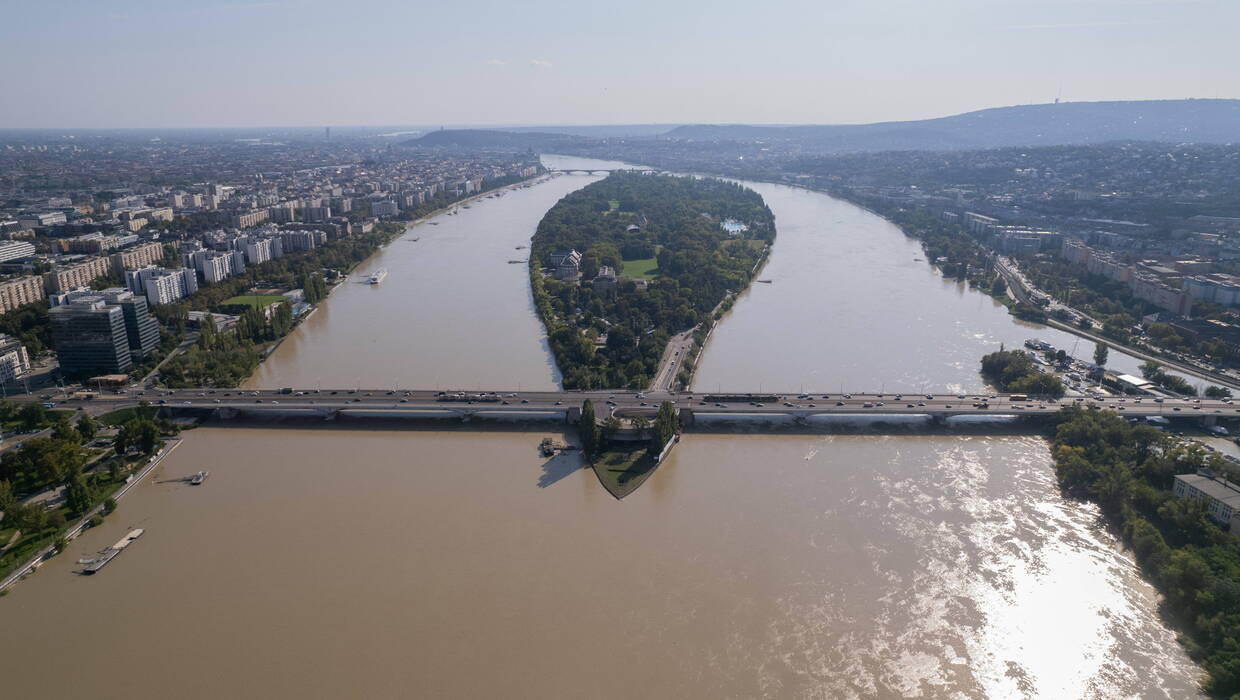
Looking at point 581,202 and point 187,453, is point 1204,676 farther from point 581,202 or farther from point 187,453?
point 581,202

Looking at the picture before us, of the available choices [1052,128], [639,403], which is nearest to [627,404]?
[639,403]

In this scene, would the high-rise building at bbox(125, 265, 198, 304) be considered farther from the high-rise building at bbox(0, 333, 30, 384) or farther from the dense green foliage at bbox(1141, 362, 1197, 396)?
the dense green foliage at bbox(1141, 362, 1197, 396)

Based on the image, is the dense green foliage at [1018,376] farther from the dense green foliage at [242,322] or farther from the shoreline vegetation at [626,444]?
the dense green foliage at [242,322]

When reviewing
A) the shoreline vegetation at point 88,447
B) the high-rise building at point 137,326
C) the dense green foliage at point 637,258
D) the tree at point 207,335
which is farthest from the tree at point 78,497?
the dense green foliage at point 637,258

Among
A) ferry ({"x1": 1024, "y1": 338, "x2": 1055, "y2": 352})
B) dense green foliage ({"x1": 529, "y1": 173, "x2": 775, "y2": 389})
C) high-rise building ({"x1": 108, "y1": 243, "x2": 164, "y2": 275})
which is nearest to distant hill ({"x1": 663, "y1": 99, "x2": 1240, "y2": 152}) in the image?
dense green foliage ({"x1": 529, "y1": 173, "x2": 775, "y2": 389})

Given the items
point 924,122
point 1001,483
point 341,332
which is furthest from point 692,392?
point 924,122

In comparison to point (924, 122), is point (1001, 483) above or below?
below

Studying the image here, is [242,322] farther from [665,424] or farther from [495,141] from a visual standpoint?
[495,141]
